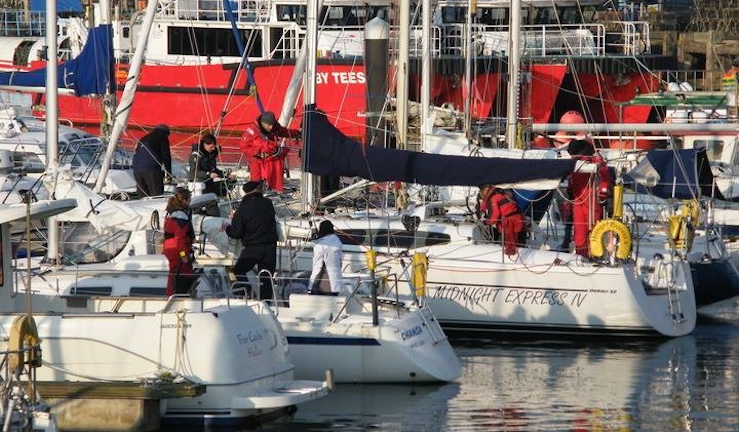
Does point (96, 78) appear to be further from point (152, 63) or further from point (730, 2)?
point (730, 2)

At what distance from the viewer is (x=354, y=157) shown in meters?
Result: 19.3

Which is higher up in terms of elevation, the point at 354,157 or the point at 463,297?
the point at 354,157

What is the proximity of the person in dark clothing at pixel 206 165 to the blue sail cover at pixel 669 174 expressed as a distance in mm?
5756

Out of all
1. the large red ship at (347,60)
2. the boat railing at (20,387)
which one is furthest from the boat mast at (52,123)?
the large red ship at (347,60)

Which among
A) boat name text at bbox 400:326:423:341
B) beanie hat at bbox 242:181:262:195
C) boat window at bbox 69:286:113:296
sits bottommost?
boat name text at bbox 400:326:423:341

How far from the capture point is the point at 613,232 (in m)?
19.6

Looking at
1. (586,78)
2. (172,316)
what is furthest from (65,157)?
(586,78)

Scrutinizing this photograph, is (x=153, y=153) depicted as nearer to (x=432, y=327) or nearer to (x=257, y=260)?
(x=257, y=260)

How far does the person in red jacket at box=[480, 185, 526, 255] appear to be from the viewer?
800 inches

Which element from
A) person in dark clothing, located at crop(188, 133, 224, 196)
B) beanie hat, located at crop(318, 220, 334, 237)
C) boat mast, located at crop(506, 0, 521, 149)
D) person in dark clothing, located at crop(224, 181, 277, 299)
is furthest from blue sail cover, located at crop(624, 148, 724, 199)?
person in dark clothing, located at crop(224, 181, 277, 299)

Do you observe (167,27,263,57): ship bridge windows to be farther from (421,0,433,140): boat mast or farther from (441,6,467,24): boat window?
(421,0,433,140): boat mast

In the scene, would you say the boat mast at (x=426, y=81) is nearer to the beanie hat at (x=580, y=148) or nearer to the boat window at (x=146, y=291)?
the beanie hat at (x=580, y=148)

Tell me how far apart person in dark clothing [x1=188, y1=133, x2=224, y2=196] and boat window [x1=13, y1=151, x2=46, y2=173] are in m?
6.17

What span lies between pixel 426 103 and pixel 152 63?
55.9 ft
